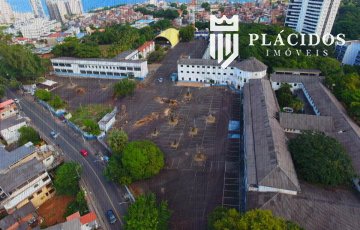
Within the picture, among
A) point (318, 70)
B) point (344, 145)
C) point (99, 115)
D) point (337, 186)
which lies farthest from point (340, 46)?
point (99, 115)

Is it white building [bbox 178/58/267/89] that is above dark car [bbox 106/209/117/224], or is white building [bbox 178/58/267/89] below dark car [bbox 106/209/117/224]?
above

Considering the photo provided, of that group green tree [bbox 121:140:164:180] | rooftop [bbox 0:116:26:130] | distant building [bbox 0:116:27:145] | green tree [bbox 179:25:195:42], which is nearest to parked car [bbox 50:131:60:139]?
distant building [bbox 0:116:27:145]

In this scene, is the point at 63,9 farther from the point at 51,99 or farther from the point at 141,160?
the point at 141,160

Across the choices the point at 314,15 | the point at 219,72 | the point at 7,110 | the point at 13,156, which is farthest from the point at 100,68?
the point at 314,15

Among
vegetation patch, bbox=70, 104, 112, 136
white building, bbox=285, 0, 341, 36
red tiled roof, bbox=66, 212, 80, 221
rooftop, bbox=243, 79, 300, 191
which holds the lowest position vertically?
vegetation patch, bbox=70, 104, 112, 136

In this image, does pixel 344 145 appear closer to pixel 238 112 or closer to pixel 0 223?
pixel 238 112

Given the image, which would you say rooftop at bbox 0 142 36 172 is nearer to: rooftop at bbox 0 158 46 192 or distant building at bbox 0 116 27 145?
rooftop at bbox 0 158 46 192
